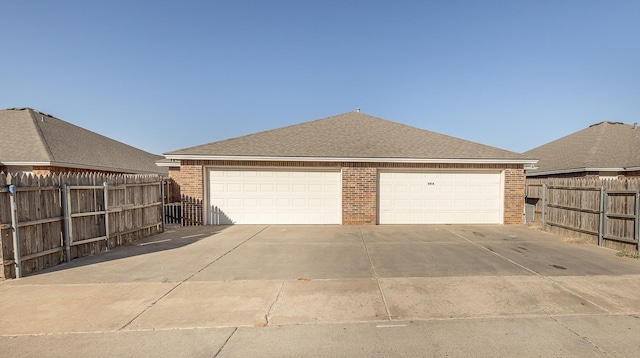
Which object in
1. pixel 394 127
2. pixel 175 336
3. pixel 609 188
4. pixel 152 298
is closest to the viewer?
pixel 175 336

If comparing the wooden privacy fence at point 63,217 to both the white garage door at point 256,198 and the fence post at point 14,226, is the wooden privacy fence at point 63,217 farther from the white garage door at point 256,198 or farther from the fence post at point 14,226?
the white garage door at point 256,198

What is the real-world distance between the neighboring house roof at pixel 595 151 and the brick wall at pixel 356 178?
692cm

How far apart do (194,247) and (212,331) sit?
4872 millimetres

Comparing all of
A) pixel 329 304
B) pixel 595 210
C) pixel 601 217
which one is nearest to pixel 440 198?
pixel 595 210

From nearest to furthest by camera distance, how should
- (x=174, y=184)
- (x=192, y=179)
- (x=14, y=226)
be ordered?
1. (x=14, y=226)
2. (x=192, y=179)
3. (x=174, y=184)

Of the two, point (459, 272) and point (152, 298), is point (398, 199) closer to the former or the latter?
point (459, 272)

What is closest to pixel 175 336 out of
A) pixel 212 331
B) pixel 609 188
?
pixel 212 331

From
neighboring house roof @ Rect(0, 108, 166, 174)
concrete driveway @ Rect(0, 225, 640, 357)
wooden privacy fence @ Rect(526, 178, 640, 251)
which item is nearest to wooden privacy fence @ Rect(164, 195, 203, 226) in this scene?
concrete driveway @ Rect(0, 225, 640, 357)

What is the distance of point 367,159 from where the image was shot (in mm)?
11500

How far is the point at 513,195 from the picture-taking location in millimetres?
11898

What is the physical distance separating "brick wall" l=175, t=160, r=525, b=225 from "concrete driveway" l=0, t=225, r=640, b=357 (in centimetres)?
417

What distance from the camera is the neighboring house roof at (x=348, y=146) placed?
11492 mm

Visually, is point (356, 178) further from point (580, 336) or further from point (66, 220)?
point (66, 220)

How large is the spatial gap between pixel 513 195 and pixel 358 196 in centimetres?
649
